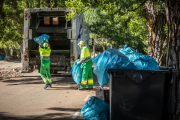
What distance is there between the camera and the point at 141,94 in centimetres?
318

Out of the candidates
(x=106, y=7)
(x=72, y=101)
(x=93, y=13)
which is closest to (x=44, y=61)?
(x=72, y=101)

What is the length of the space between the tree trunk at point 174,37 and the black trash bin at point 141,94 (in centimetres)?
64

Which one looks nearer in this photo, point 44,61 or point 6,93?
point 6,93

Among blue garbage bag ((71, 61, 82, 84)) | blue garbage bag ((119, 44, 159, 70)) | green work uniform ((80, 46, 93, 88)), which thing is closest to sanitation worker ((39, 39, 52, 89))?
blue garbage bag ((71, 61, 82, 84))

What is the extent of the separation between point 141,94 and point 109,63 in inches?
27.3

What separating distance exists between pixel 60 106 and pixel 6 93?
2408 mm

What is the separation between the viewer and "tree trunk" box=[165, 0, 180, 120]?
3.70 metres

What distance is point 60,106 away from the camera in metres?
5.02

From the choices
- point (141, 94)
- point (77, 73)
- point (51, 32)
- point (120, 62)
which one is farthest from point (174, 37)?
point (51, 32)

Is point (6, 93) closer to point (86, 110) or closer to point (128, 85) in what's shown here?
point (86, 110)

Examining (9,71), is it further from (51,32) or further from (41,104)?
(41,104)

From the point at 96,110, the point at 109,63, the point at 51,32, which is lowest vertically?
the point at 96,110

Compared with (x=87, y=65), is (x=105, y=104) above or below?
below

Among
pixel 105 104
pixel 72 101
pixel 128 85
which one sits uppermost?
pixel 128 85
